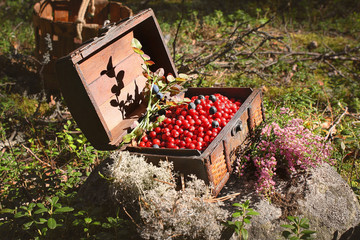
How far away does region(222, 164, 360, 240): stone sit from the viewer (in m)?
2.47

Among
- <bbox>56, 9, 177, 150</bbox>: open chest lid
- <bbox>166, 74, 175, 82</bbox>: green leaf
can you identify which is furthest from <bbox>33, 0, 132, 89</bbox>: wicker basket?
<bbox>166, 74, 175, 82</bbox>: green leaf

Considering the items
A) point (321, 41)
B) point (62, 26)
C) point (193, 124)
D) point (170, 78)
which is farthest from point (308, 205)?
point (321, 41)

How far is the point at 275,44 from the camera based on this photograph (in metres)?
6.33

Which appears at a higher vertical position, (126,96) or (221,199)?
(126,96)

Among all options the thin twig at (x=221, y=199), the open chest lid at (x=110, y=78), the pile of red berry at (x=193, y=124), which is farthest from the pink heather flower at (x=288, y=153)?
the open chest lid at (x=110, y=78)

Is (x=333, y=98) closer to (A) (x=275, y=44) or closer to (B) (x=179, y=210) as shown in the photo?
(A) (x=275, y=44)

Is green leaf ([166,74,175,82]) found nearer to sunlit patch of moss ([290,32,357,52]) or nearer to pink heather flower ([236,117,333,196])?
pink heather flower ([236,117,333,196])

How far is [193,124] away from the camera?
10.2 ft

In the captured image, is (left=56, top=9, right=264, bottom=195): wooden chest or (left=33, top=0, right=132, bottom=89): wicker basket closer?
(left=56, top=9, right=264, bottom=195): wooden chest

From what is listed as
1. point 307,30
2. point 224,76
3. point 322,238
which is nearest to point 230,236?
point 322,238

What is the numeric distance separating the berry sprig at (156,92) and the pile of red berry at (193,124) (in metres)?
0.09

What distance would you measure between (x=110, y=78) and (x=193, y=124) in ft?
2.81

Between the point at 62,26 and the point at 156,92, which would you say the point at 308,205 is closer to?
the point at 156,92

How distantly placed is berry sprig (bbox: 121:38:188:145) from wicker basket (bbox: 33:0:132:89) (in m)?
1.50
